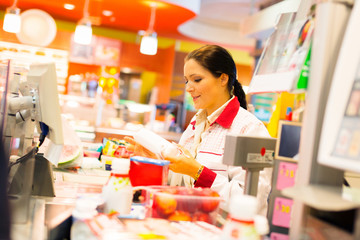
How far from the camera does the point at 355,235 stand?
32.4 inches

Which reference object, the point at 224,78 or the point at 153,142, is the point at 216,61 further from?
the point at 153,142

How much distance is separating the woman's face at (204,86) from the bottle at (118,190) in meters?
1.17

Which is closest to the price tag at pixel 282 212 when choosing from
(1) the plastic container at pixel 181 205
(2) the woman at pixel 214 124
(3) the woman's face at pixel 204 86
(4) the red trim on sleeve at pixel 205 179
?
(1) the plastic container at pixel 181 205

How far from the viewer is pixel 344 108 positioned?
915 millimetres

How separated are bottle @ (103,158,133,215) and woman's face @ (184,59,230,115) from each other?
1.17m

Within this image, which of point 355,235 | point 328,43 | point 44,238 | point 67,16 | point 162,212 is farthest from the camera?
point 67,16

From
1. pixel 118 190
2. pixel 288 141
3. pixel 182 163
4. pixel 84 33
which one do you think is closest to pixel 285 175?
pixel 288 141

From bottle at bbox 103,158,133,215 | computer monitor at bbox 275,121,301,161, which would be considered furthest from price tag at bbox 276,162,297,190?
bottle at bbox 103,158,133,215

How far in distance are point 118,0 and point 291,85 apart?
558 cm

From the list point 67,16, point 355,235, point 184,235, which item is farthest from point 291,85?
point 67,16

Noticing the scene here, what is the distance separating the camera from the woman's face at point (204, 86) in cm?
243

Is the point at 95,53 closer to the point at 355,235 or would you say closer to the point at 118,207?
the point at 118,207

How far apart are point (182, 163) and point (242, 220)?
980 millimetres

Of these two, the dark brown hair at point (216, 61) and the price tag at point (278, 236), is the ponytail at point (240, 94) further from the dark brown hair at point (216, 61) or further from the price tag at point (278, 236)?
the price tag at point (278, 236)
